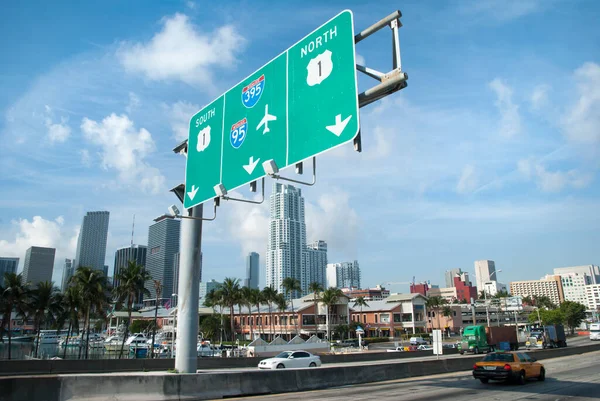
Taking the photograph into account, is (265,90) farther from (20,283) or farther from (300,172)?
(20,283)

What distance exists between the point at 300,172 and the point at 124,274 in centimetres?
5432

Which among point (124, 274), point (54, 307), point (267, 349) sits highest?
point (124, 274)

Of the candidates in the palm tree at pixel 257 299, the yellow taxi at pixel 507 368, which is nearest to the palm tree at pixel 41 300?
the palm tree at pixel 257 299

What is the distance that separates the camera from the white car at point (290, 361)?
96.0 ft

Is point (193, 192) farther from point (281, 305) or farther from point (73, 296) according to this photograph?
point (281, 305)

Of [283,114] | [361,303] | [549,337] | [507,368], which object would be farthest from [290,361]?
[361,303]

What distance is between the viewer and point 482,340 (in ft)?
153

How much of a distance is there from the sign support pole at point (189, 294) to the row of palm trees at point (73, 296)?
4337 centimetres

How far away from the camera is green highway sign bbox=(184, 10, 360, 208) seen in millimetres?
9719

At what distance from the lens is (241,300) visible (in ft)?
300

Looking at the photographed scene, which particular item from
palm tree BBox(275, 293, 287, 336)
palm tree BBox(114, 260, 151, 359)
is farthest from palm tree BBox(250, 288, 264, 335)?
palm tree BBox(114, 260, 151, 359)

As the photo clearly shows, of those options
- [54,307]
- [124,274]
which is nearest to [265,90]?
[124,274]

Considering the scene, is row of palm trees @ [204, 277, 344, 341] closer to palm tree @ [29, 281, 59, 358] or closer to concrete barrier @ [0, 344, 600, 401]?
palm tree @ [29, 281, 59, 358]

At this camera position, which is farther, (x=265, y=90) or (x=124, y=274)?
(x=124, y=274)
